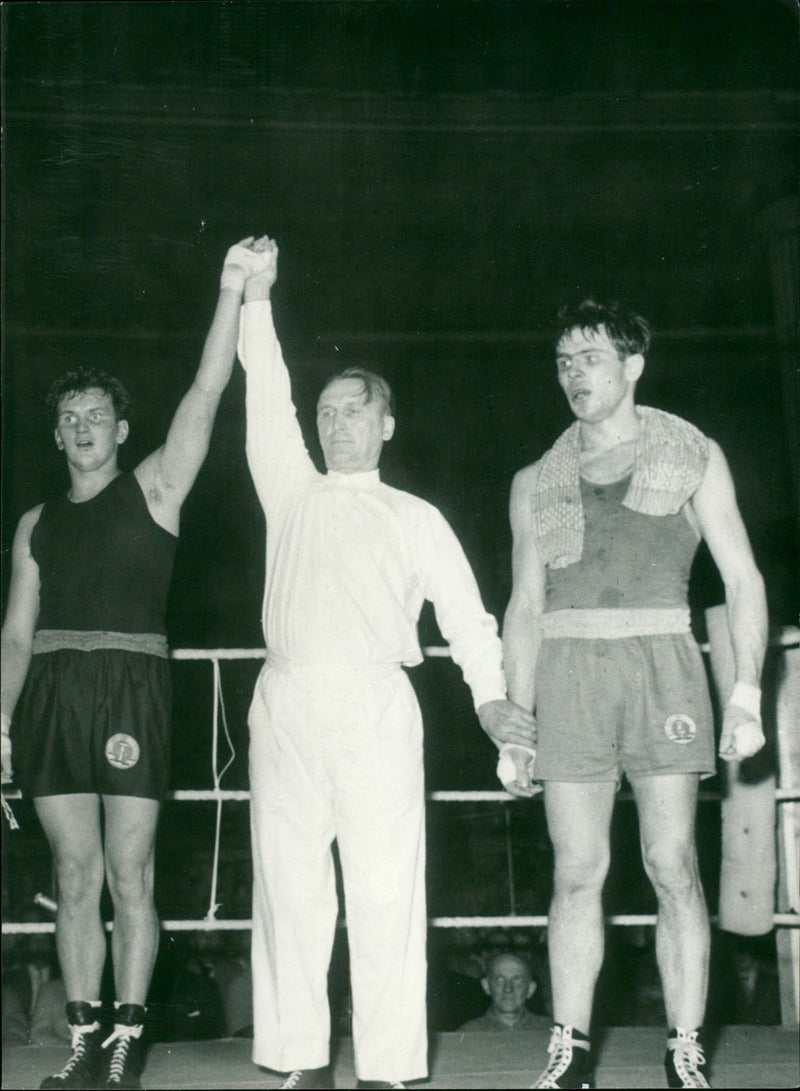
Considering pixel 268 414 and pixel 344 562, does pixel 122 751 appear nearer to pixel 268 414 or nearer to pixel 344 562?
pixel 344 562

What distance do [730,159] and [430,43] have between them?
853mm

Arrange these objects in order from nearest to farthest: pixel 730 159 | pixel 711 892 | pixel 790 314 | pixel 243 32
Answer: pixel 243 32, pixel 730 159, pixel 790 314, pixel 711 892

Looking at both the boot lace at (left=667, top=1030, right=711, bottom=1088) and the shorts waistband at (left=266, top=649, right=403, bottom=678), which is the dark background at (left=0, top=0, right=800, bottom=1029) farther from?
the boot lace at (left=667, top=1030, right=711, bottom=1088)

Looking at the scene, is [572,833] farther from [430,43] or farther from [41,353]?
[41,353]

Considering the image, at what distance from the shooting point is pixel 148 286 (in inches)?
174

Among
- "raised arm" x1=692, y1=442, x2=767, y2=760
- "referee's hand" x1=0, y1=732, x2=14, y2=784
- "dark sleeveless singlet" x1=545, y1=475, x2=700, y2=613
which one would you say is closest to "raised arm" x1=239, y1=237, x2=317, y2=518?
"dark sleeveless singlet" x1=545, y1=475, x2=700, y2=613

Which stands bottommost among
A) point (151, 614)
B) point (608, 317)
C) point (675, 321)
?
point (151, 614)

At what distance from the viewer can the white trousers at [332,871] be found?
7.20 feet

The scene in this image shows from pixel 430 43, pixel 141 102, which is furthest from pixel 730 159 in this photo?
pixel 141 102

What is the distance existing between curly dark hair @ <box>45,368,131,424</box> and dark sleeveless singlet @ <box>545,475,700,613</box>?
1.05m

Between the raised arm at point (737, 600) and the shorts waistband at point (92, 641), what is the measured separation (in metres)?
1.14

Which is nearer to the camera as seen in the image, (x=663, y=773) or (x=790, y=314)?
(x=663, y=773)

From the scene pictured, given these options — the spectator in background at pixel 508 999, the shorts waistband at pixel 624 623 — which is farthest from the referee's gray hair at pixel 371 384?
the spectator in background at pixel 508 999

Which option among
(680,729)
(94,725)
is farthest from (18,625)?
(680,729)
